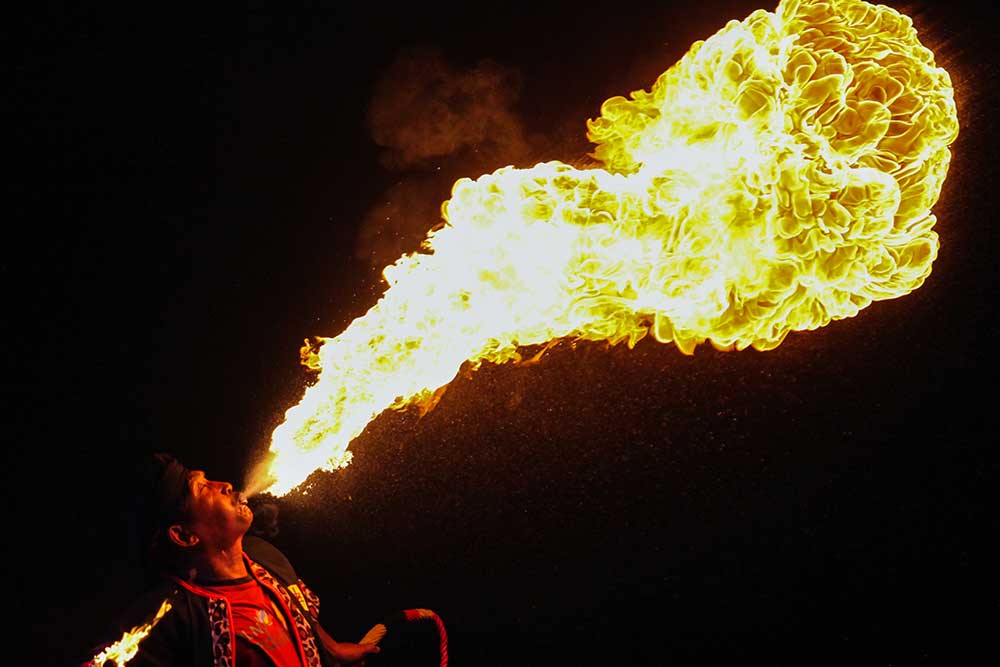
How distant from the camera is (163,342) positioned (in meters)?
4.04

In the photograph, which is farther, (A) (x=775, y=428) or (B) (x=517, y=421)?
(B) (x=517, y=421)

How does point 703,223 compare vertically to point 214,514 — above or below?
above

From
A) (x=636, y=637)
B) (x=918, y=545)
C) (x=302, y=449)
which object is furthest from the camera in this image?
(x=636, y=637)

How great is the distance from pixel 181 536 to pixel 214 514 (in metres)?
0.18

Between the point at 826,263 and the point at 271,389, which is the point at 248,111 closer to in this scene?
the point at 271,389

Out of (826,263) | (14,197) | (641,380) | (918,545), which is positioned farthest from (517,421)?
(14,197)

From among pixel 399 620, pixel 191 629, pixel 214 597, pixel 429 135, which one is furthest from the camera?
pixel 429 135

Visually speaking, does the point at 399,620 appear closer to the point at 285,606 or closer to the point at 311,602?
the point at 311,602

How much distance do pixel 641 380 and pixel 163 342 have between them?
10.1 feet

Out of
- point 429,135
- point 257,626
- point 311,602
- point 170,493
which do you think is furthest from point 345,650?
point 429,135

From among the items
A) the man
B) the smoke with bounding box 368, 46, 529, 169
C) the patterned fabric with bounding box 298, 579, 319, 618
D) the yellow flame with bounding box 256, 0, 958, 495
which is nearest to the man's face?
the man

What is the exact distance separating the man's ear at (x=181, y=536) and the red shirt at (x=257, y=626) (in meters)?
0.22

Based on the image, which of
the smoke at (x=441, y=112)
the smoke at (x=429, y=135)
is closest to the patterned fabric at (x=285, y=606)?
the smoke at (x=429, y=135)

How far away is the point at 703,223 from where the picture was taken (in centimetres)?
328
